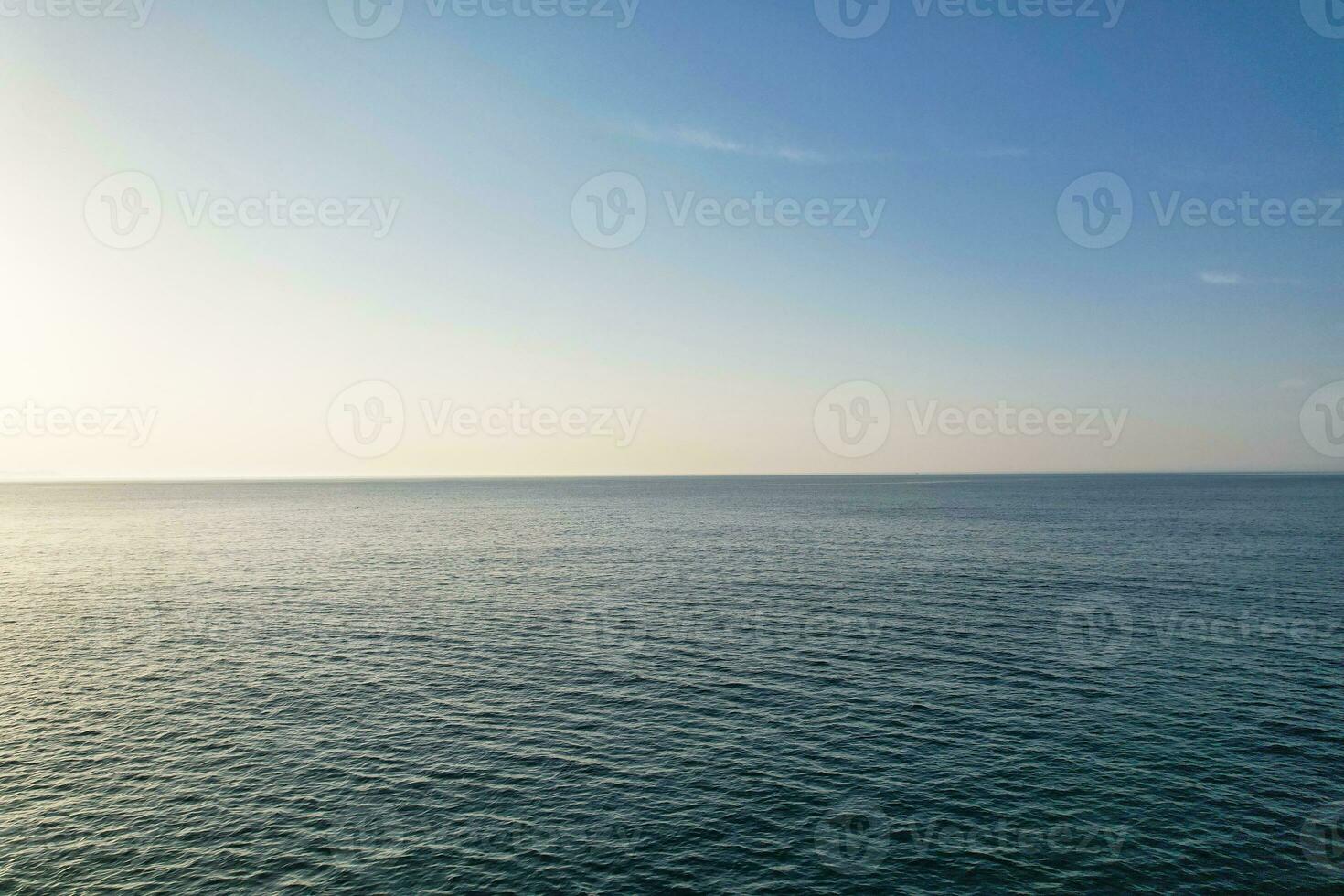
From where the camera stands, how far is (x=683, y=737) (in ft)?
150

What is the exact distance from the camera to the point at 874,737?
45.0 m

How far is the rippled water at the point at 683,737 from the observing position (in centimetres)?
3238

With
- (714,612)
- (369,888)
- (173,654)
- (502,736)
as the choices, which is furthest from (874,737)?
(173,654)

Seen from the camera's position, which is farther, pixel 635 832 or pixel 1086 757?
pixel 1086 757

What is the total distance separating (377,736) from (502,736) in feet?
25.7

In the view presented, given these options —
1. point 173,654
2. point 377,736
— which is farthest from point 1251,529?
point 173,654

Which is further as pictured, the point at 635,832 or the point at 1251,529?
the point at 1251,529

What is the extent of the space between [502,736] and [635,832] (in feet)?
46.5

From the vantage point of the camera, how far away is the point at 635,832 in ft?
114

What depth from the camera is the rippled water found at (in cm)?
3238

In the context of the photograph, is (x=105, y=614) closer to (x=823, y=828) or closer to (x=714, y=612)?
(x=714, y=612)

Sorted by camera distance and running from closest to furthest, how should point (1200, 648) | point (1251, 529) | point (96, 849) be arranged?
point (96, 849) < point (1200, 648) < point (1251, 529)

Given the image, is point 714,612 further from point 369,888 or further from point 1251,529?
point 1251,529

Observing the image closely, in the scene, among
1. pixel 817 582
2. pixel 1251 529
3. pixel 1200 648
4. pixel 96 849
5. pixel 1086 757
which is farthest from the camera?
pixel 1251 529
